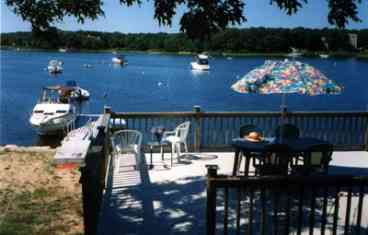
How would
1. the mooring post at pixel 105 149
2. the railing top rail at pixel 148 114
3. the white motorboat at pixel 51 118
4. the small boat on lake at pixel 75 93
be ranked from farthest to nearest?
the small boat on lake at pixel 75 93
the white motorboat at pixel 51 118
the railing top rail at pixel 148 114
the mooring post at pixel 105 149

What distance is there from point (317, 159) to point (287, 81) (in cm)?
116

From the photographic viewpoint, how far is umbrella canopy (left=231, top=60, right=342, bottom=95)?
22.3 ft

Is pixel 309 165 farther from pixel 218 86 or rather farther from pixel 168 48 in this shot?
pixel 168 48

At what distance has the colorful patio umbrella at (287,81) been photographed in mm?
6797

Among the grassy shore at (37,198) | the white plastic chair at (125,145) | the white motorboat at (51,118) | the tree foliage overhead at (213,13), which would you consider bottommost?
the white motorboat at (51,118)

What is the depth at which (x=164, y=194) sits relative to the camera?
6.70 m

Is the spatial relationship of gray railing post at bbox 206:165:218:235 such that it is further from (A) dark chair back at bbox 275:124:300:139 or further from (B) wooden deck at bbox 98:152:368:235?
(A) dark chair back at bbox 275:124:300:139

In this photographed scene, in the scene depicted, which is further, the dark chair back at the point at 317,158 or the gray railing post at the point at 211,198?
the dark chair back at the point at 317,158

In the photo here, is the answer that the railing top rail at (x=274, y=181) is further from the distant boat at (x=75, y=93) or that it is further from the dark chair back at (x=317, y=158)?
the distant boat at (x=75, y=93)

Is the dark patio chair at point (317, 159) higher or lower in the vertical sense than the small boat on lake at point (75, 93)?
higher

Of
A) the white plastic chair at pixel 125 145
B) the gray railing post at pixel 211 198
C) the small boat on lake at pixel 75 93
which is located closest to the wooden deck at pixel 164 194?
the white plastic chair at pixel 125 145

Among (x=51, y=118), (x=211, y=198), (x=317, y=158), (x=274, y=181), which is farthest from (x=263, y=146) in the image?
(x=51, y=118)

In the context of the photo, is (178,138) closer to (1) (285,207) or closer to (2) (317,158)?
(2) (317,158)

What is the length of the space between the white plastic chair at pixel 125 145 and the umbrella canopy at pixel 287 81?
206 cm
